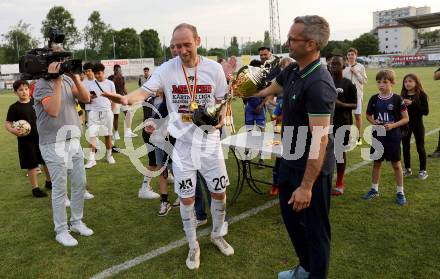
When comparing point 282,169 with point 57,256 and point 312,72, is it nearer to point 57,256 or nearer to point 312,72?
point 312,72

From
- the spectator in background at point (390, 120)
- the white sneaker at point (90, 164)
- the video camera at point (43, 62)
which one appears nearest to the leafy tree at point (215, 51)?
the white sneaker at point (90, 164)

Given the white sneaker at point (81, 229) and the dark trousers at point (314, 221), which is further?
the white sneaker at point (81, 229)

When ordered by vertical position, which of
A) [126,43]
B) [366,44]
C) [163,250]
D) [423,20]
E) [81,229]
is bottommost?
[163,250]

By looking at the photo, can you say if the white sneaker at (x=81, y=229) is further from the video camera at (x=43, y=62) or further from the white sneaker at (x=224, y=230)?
the video camera at (x=43, y=62)

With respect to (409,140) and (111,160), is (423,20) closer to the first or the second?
(409,140)

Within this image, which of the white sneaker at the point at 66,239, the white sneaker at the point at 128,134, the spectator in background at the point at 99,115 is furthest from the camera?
the white sneaker at the point at 128,134

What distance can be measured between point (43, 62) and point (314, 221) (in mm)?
2858

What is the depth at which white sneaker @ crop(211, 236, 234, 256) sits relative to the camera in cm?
411

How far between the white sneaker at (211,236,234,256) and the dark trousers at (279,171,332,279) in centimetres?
108

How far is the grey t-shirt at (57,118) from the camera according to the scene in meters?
4.18

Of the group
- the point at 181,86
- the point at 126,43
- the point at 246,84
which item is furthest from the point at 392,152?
the point at 126,43

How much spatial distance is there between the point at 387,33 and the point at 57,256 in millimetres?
134268

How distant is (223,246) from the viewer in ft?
13.7

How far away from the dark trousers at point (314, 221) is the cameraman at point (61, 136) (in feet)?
8.35
